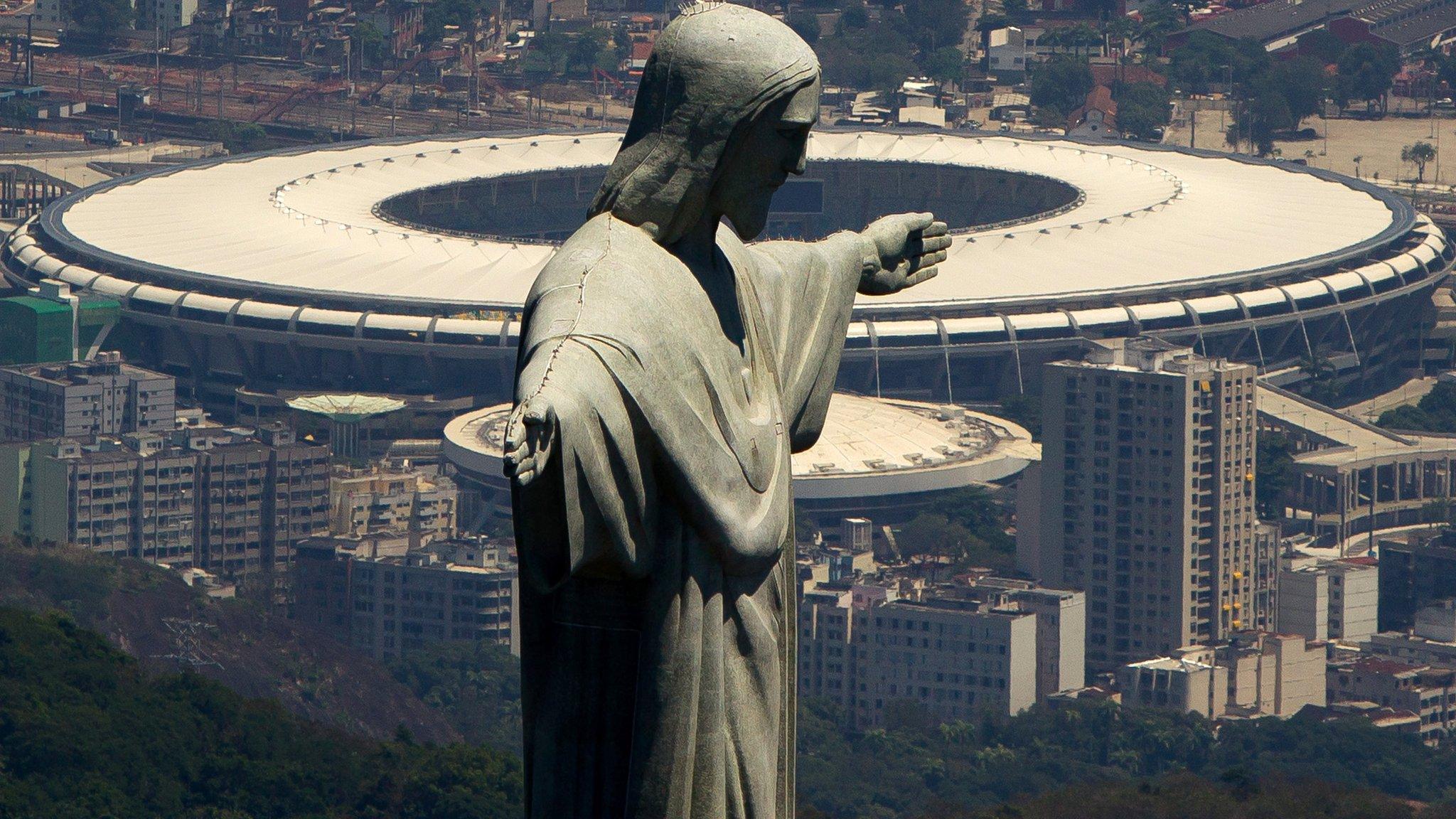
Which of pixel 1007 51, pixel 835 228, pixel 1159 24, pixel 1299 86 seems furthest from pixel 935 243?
pixel 1159 24

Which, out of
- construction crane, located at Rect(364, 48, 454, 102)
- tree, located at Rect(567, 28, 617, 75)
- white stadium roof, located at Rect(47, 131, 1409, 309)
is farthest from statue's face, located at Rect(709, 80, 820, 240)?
construction crane, located at Rect(364, 48, 454, 102)

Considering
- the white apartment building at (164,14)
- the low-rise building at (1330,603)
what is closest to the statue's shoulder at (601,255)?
the low-rise building at (1330,603)

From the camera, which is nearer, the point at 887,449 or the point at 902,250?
the point at 902,250

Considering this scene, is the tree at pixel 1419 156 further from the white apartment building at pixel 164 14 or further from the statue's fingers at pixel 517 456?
the statue's fingers at pixel 517 456

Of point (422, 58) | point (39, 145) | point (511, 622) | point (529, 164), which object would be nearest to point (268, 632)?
point (511, 622)

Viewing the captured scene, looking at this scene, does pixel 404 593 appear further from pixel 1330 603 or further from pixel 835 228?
pixel 835 228

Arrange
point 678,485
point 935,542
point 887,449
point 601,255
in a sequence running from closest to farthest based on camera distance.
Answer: point 678,485 → point 601,255 → point 935,542 → point 887,449
